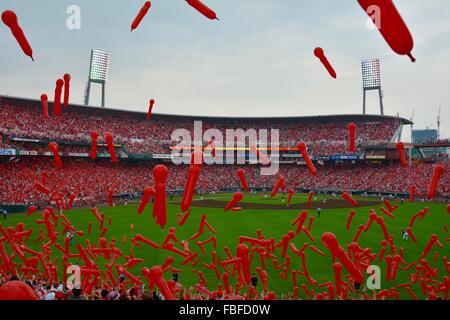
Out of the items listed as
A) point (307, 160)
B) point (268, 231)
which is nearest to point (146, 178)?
point (268, 231)

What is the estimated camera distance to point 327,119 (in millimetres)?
73062

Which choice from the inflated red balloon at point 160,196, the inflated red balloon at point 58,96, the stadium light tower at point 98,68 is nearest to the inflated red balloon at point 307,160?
the inflated red balloon at point 160,196

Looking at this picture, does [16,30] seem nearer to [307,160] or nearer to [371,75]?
[307,160]

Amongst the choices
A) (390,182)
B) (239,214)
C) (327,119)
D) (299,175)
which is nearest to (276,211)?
(239,214)

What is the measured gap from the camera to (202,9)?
5793 mm

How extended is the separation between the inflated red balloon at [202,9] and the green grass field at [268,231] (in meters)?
11.4

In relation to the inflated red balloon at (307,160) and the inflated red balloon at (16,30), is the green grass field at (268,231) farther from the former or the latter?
the inflated red balloon at (16,30)

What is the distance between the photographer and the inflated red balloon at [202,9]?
564 cm

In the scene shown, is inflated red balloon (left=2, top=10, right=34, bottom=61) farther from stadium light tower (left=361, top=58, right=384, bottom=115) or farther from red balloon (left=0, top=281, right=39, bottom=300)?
stadium light tower (left=361, top=58, right=384, bottom=115)

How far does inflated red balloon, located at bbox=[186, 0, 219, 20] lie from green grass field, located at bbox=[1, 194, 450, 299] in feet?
37.4

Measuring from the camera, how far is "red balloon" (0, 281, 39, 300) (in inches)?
129

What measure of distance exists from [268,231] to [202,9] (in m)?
21.8
